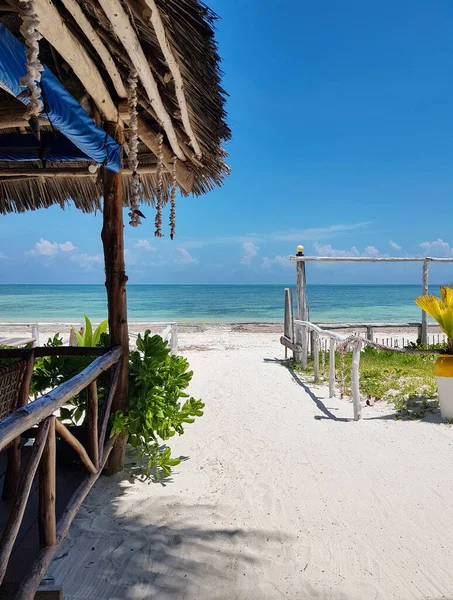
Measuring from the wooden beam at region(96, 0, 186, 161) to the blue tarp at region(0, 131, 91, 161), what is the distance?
3.15ft

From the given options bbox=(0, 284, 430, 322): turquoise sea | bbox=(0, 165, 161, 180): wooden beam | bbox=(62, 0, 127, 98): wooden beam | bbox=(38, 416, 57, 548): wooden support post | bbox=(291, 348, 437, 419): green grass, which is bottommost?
bbox=(0, 284, 430, 322): turquoise sea

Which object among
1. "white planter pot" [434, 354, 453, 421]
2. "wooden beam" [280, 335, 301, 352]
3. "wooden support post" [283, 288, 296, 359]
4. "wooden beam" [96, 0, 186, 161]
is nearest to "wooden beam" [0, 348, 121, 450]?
"wooden beam" [96, 0, 186, 161]

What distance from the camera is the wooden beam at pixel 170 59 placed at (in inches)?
82.4

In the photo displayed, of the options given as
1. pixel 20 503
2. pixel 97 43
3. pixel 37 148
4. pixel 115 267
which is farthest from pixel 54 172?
pixel 20 503

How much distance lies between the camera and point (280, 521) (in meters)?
2.91

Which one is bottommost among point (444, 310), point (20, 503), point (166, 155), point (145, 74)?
point (20, 503)

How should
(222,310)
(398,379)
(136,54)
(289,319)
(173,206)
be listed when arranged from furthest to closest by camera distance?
(222,310) < (289,319) < (398,379) < (173,206) < (136,54)

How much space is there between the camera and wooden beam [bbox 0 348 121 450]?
1512 millimetres

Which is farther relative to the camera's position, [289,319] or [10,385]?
[289,319]

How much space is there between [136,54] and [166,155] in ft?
4.64

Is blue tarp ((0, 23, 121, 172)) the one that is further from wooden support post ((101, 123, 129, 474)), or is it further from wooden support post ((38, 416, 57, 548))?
wooden support post ((38, 416, 57, 548))

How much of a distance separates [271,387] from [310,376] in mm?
1040

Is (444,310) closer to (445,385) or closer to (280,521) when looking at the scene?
(445,385)

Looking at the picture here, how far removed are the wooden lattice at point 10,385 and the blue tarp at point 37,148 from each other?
179cm
